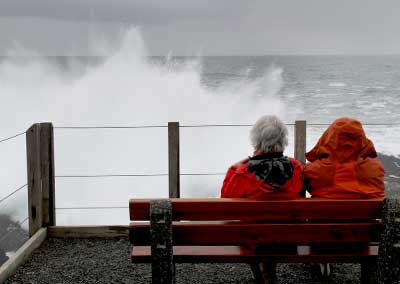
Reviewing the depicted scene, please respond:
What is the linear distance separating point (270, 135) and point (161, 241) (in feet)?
2.75

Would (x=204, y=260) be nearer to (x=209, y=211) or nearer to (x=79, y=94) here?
(x=209, y=211)

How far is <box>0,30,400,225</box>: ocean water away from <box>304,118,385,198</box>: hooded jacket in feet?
6.44

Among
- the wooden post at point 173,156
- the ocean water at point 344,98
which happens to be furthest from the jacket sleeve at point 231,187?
the ocean water at point 344,98

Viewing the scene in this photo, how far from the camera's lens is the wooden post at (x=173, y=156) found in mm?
4871

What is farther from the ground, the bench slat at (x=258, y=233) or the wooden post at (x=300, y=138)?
the wooden post at (x=300, y=138)

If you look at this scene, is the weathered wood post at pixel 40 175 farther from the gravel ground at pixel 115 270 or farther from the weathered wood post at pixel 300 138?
the weathered wood post at pixel 300 138

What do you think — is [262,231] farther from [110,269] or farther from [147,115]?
[147,115]

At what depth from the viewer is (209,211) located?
293cm

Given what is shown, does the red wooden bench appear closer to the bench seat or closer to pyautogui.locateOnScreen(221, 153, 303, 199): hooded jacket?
the bench seat

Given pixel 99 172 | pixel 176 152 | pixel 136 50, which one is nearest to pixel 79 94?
pixel 136 50

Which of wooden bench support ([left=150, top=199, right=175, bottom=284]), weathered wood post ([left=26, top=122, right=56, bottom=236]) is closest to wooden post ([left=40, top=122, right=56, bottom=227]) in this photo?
weathered wood post ([left=26, top=122, right=56, bottom=236])

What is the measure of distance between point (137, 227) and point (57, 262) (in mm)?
1893

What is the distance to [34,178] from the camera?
4961 mm

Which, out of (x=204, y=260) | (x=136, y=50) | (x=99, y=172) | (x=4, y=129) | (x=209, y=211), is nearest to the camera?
(x=209, y=211)
